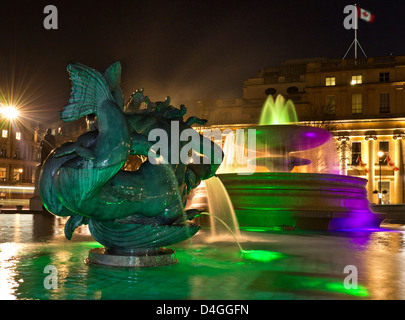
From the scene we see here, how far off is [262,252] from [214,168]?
1933 mm

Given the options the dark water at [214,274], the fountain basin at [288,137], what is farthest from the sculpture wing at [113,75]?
the fountain basin at [288,137]

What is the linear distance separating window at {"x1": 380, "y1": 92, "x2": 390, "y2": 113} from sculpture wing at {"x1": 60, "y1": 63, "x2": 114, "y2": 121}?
56.4 meters

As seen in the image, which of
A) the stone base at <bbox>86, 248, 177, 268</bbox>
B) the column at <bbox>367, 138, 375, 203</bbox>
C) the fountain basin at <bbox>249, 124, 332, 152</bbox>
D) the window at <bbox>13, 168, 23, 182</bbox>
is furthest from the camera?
the window at <bbox>13, 168, 23, 182</bbox>

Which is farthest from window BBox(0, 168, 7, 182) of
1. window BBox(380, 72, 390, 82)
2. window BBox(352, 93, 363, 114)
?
window BBox(380, 72, 390, 82)

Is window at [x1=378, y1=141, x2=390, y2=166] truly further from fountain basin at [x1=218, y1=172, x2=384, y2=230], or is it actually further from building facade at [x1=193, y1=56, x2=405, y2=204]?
fountain basin at [x1=218, y1=172, x2=384, y2=230]

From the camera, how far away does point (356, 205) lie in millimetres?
14703

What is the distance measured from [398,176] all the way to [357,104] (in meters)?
10.2

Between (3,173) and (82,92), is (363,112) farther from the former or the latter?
(3,173)

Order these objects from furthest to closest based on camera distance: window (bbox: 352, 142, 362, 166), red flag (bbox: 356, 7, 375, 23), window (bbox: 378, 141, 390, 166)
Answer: window (bbox: 352, 142, 362, 166), window (bbox: 378, 141, 390, 166), red flag (bbox: 356, 7, 375, 23)

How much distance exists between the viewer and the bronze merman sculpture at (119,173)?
5.30 m

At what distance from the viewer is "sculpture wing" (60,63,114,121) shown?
523 centimetres

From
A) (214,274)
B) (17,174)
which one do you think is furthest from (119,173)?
(17,174)
